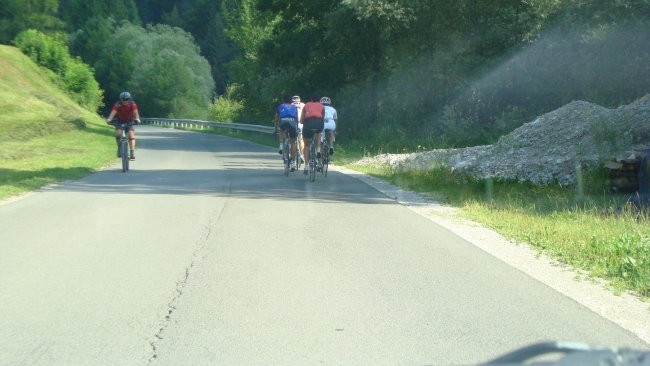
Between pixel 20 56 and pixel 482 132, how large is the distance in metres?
43.3

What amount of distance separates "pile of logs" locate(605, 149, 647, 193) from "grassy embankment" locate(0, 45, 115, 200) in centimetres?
1127

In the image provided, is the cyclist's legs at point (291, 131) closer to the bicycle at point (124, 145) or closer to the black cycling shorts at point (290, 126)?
the black cycling shorts at point (290, 126)

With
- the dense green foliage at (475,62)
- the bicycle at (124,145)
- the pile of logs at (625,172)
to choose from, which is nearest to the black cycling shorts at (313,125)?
the bicycle at (124,145)

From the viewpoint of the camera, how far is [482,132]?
28938 mm

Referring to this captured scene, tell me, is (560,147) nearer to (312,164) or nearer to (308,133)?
(312,164)

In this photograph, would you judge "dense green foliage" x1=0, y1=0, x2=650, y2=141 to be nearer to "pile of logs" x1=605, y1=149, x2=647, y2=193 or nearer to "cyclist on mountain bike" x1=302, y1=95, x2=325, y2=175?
"cyclist on mountain bike" x1=302, y1=95, x2=325, y2=175

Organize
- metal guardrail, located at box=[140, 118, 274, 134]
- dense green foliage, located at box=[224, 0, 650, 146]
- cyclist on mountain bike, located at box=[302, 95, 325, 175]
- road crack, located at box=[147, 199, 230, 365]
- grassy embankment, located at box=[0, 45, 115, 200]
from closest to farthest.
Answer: road crack, located at box=[147, 199, 230, 365]
cyclist on mountain bike, located at box=[302, 95, 325, 175]
grassy embankment, located at box=[0, 45, 115, 200]
dense green foliage, located at box=[224, 0, 650, 146]
metal guardrail, located at box=[140, 118, 274, 134]

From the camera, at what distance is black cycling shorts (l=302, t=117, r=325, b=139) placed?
60.4ft

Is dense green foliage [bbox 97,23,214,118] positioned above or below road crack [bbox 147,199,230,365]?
above

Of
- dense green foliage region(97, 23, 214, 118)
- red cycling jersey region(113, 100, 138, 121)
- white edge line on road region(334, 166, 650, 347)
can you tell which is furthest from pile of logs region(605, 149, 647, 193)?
dense green foliage region(97, 23, 214, 118)

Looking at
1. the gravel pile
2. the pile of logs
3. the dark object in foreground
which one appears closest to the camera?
the dark object in foreground

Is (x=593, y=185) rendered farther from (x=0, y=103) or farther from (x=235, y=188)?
(x=0, y=103)

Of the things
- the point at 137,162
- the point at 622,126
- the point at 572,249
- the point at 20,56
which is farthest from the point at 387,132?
the point at 20,56

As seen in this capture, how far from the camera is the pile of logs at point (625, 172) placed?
14.6 meters
